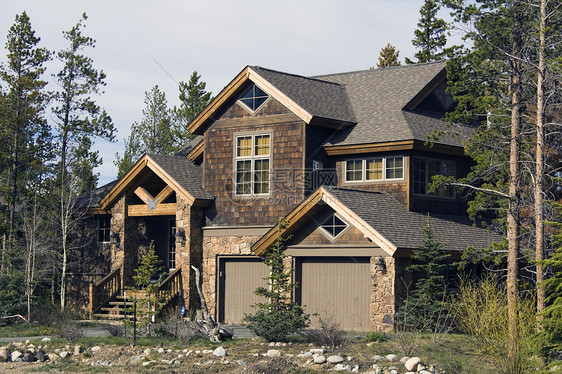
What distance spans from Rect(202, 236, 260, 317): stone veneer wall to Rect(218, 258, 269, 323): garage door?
9.4 inches

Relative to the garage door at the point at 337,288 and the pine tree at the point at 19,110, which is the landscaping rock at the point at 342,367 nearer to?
the garage door at the point at 337,288

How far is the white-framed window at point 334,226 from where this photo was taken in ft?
78.8

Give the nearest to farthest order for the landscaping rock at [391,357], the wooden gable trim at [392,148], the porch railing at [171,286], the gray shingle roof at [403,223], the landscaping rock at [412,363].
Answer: the landscaping rock at [412,363], the landscaping rock at [391,357], the gray shingle roof at [403,223], the wooden gable trim at [392,148], the porch railing at [171,286]

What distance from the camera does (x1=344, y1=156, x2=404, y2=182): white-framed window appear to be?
2583cm

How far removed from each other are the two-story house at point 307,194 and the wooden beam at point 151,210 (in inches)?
1.7

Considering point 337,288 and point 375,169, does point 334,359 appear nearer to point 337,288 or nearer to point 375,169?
point 337,288

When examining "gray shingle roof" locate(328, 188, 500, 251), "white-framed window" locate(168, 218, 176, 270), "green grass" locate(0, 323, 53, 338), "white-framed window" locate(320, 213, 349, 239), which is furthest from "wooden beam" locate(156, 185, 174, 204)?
"gray shingle roof" locate(328, 188, 500, 251)

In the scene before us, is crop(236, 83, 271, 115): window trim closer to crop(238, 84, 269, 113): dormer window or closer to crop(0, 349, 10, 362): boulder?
crop(238, 84, 269, 113): dormer window

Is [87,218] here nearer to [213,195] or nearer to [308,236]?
[213,195]

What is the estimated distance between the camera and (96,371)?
18.3 meters

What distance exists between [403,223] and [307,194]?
368cm

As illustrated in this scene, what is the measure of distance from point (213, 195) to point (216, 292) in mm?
3376

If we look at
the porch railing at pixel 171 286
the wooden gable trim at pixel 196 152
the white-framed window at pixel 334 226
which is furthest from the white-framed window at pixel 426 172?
the porch railing at pixel 171 286

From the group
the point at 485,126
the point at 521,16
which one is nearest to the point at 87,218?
the point at 485,126
